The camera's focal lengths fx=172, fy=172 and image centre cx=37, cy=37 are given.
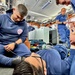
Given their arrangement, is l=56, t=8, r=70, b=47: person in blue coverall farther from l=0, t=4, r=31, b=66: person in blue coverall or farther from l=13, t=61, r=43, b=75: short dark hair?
l=13, t=61, r=43, b=75: short dark hair

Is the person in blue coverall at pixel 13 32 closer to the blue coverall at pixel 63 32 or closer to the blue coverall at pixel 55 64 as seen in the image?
the blue coverall at pixel 55 64

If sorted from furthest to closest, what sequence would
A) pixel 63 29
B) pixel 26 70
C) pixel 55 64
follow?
pixel 63 29 < pixel 55 64 < pixel 26 70

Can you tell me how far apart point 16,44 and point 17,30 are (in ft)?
0.69

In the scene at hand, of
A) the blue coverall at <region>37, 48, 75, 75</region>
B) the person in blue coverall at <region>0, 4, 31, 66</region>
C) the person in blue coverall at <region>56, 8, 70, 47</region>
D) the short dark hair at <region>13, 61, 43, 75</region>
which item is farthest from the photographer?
the person in blue coverall at <region>56, 8, 70, 47</region>

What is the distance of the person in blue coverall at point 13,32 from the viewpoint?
224cm

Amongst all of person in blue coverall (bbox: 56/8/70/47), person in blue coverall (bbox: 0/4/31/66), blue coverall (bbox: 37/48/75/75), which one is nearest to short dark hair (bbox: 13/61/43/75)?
blue coverall (bbox: 37/48/75/75)

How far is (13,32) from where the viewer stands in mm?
2367

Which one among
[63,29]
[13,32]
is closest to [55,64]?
[13,32]

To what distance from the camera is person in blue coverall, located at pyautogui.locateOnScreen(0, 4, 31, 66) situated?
2236 millimetres

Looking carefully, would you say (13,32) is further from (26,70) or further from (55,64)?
(26,70)

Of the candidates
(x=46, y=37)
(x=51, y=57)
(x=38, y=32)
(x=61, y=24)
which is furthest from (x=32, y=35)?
(x=51, y=57)

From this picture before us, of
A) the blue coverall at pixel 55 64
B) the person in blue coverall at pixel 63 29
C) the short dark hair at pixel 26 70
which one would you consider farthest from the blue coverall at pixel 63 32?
the short dark hair at pixel 26 70

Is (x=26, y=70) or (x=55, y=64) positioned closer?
(x=26, y=70)

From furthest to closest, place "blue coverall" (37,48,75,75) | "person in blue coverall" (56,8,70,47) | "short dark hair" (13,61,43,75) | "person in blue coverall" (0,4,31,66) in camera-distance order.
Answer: "person in blue coverall" (56,8,70,47)
"person in blue coverall" (0,4,31,66)
"blue coverall" (37,48,75,75)
"short dark hair" (13,61,43,75)
